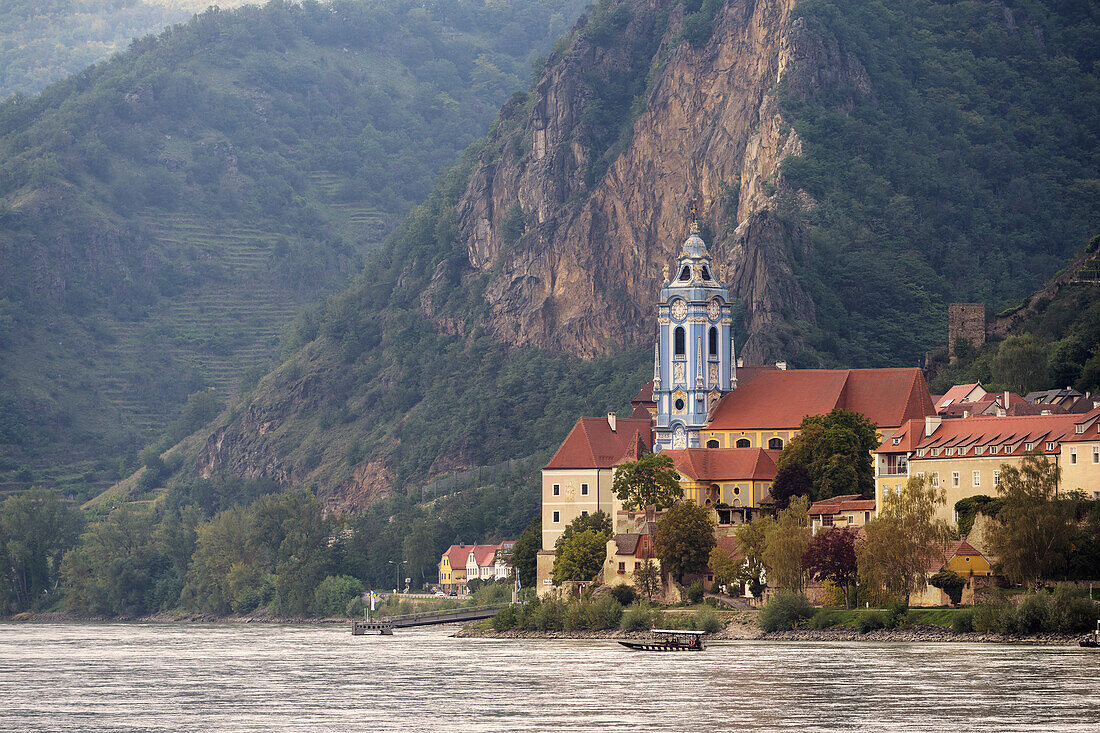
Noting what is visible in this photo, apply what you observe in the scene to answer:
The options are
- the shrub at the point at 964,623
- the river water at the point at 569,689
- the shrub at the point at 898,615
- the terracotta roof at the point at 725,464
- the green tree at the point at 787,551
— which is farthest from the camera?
the terracotta roof at the point at 725,464

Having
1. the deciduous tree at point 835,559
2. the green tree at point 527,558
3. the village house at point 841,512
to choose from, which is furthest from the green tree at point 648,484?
the deciduous tree at point 835,559

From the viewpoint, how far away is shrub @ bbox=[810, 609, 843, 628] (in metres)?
122

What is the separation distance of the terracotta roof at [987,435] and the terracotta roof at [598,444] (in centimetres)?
2875

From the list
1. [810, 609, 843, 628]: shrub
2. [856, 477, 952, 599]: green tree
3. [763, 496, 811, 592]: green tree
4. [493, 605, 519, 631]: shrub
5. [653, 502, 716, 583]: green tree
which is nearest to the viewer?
[856, 477, 952, 599]: green tree

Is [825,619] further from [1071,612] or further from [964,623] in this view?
[1071,612]

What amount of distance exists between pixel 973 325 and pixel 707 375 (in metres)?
42.2

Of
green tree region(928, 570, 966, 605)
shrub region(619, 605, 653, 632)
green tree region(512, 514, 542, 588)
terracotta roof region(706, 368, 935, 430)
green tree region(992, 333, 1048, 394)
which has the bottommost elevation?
shrub region(619, 605, 653, 632)

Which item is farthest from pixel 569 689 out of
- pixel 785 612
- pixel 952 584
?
pixel 785 612

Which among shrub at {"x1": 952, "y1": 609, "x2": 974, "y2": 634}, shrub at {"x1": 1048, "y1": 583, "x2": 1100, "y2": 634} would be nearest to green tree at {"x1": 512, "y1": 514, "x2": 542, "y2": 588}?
shrub at {"x1": 952, "y1": 609, "x2": 974, "y2": 634}

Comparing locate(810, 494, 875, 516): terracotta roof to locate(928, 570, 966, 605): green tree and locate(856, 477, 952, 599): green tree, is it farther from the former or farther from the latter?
locate(928, 570, 966, 605): green tree

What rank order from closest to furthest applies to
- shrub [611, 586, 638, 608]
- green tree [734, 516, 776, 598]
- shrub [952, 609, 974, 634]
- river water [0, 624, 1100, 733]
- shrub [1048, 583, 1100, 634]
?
river water [0, 624, 1100, 733]
shrub [1048, 583, 1100, 634]
shrub [952, 609, 974, 634]
green tree [734, 516, 776, 598]
shrub [611, 586, 638, 608]

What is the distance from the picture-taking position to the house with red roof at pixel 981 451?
119 meters

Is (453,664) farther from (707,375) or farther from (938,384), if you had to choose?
(938,384)

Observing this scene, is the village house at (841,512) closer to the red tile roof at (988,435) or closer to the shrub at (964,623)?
the red tile roof at (988,435)
